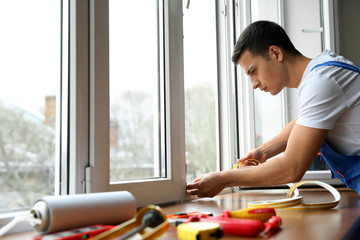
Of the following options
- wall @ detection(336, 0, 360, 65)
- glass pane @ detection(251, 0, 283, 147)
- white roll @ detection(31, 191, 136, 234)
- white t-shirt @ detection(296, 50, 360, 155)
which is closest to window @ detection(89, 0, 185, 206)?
white roll @ detection(31, 191, 136, 234)

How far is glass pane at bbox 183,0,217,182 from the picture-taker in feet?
6.83

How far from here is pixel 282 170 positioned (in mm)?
1238

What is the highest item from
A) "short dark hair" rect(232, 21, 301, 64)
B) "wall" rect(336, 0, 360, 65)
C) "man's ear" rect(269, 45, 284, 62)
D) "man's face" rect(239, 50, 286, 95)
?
"wall" rect(336, 0, 360, 65)

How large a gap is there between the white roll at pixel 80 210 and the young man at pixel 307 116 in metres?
0.55

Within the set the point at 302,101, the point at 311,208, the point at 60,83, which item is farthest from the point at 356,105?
the point at 60,83

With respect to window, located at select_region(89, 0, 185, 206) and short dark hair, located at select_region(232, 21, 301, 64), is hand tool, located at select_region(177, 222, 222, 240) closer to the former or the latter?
window, located at select_region(89, 0, 185, 206)

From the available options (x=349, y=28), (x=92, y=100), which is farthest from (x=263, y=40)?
(x=349, y=28)

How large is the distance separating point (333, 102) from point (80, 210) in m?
0.87

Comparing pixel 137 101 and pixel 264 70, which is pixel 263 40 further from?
pixel 137 101

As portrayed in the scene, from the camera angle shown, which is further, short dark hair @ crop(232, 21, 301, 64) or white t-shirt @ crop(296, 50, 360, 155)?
short dark hair @ crop(232, 21, 301, 64)

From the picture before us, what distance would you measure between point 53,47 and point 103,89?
172 mm

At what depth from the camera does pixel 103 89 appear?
106 cm

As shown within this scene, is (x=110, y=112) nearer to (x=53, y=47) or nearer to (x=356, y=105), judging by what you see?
(x=53, y=47)

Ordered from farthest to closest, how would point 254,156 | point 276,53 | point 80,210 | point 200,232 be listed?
point 254,156, point 276,53, point 80,210, point 200,232
